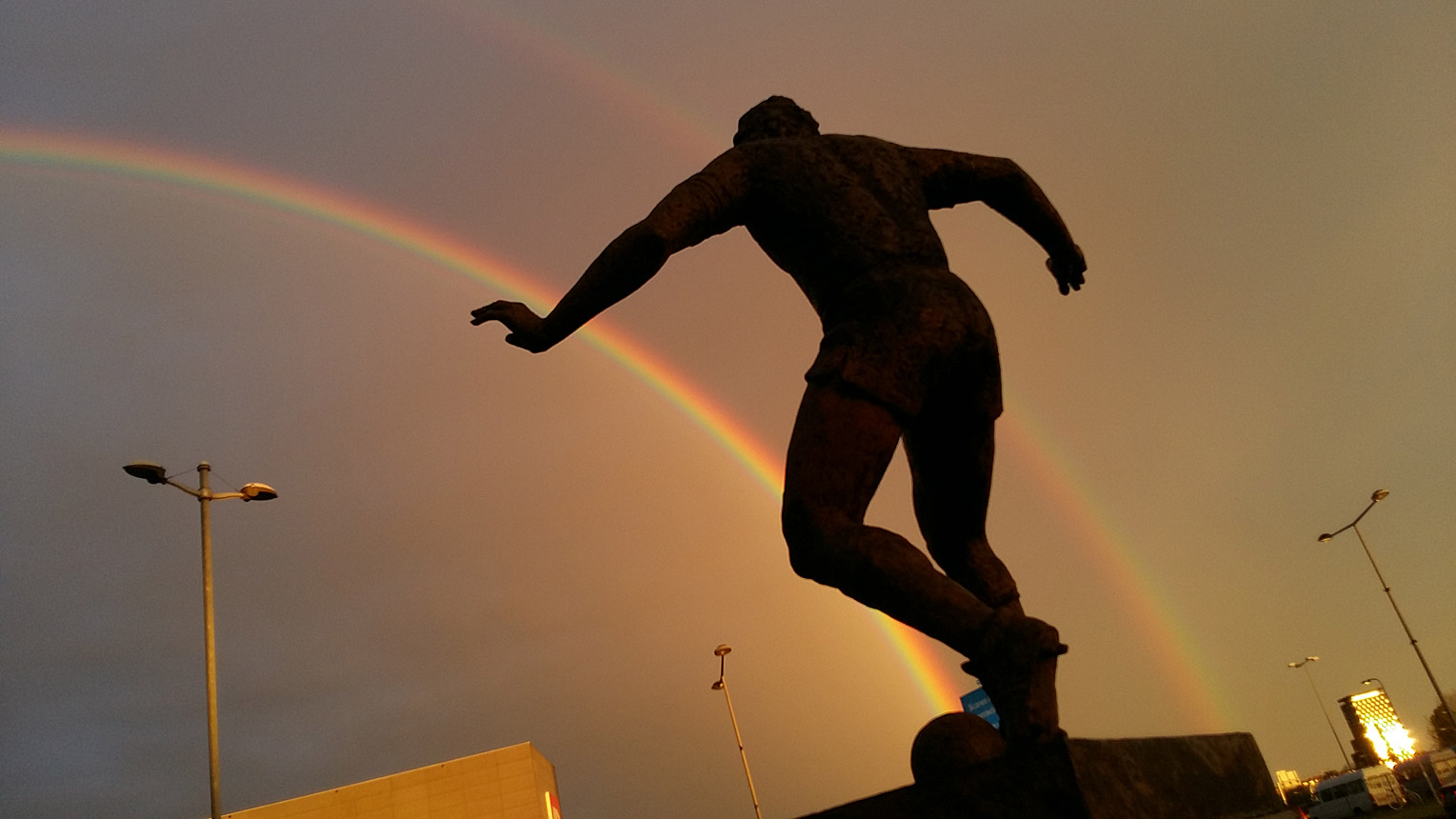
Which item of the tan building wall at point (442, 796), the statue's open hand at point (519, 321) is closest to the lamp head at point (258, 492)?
the statue's open hand at point (519, 321)

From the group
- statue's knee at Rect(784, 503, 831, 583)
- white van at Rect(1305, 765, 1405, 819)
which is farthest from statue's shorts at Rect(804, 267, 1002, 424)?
white van at Rect(1305, 765, 1405, 819)

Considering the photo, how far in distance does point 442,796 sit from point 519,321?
1382 inches

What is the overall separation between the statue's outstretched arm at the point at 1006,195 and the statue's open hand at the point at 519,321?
1578 millimetres

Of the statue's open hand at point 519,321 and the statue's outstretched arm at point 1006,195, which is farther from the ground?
the statue's outstretched arm at point 1006,195

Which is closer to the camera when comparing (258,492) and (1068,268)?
(1068,268)

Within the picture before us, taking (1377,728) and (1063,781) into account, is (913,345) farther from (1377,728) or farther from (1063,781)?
(1377,728)

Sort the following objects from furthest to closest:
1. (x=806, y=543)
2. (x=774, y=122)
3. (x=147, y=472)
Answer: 1. (x=147, y=472)
2. (x=774, y=122)
3. (x=806, y=543)

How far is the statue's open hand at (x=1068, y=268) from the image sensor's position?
4002mm

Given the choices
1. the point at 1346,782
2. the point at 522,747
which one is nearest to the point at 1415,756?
the point at 1346,782

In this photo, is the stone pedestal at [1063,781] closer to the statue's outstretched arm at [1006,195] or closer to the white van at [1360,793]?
the statue's outstretched arm at [1006,195]

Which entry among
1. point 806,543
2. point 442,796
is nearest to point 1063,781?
point 806,543

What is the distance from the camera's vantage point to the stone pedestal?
213 centimetres

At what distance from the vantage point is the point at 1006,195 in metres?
3.84

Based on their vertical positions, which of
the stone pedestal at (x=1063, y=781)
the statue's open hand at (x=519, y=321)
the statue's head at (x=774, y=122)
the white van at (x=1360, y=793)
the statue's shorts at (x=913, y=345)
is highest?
the statue's head at (x=774, y=122)
